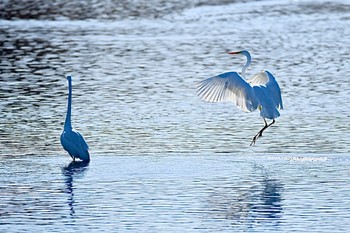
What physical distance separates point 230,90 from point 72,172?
2459 millimetres

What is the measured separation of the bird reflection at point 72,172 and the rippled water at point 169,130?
0.09 ft

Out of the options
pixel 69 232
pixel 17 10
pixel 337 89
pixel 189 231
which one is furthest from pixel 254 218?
pixel 17 10

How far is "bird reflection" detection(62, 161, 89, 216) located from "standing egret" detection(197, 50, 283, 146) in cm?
191

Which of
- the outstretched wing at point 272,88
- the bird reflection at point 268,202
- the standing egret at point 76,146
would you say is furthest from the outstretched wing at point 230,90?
the bird reflection at point 268,202

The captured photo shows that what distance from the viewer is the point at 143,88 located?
18.2m

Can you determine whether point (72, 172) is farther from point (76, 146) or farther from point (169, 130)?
point (169, 130)

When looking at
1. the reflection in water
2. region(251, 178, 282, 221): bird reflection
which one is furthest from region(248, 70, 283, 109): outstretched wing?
region(251, 178, 282, 221): bird reflection

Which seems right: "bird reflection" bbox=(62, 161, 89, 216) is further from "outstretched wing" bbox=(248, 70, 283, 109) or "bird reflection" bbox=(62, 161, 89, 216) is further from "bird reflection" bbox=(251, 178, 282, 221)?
"outstretched wing" bbox=(248, 70, 283, 109)

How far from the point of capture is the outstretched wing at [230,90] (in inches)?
516

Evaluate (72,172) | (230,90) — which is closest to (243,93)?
(230,90)

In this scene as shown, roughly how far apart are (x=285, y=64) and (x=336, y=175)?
992 cm

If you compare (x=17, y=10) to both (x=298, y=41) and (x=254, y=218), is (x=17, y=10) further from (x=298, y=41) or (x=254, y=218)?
(x=254, y=218)

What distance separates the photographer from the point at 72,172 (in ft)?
38.2

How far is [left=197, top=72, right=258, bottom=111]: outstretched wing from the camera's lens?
13109 millimetres
